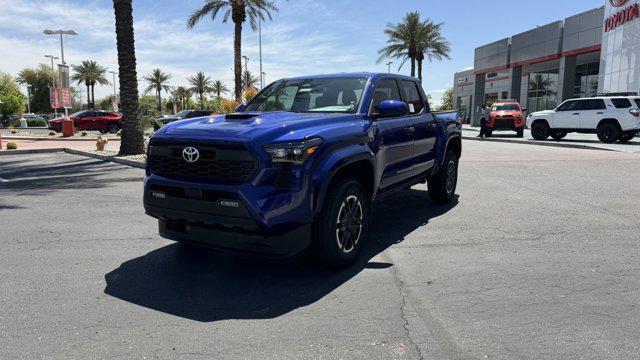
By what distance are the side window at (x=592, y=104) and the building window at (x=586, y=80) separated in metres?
14.6

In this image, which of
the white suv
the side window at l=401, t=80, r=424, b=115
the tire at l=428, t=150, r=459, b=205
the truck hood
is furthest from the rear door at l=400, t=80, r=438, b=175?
the white suv

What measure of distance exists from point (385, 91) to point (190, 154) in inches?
102

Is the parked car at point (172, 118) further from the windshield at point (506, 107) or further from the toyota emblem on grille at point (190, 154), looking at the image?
the toyota emblem on grille at point (190, 154)

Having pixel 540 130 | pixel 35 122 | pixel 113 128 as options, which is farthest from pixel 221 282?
pixel 35 122

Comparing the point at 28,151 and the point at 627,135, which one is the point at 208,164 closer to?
the point at 28,151

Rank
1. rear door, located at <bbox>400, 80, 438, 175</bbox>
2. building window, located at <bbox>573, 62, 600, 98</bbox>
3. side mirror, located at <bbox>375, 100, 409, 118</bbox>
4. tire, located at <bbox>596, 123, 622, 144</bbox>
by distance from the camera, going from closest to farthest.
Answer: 1. side mirror, located at <bbox>375, 100, 409, 118</bbox>
2. rear door, located at <bbox>400, 80, 438, 175</bbox>
3. tire, located at <bbox>596, 123, 622, 144</bbox>
4. building window, located at <bbox>573, 62, 600, 98</bbox>

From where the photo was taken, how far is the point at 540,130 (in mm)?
23344

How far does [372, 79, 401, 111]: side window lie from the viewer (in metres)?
5.18

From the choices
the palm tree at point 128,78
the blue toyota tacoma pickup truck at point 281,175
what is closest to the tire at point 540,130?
the palm tree at point 128,78

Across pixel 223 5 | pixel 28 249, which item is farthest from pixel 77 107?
pixel 28 249

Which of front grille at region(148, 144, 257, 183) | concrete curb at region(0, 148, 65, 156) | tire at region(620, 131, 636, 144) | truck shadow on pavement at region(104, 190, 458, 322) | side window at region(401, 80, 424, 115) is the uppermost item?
side window at region(401, 80, 424, 115)

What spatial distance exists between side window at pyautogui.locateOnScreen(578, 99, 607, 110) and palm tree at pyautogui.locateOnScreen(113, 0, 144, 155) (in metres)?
18.9

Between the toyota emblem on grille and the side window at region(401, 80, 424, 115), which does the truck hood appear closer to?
the toyota emblem on grille

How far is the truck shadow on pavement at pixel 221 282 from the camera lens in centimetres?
355
